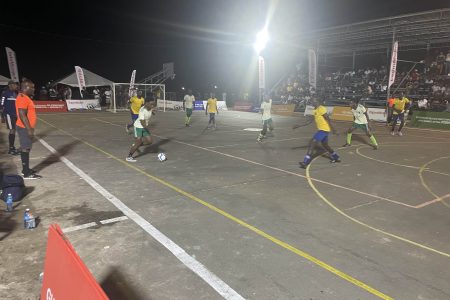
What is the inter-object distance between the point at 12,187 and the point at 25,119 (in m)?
1.91

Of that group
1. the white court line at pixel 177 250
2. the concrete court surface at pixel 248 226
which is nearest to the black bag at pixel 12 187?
the concrete court surface at pixel 248 226

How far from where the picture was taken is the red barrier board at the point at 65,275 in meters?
2.06

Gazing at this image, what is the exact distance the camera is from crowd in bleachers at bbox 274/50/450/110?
25589 mm

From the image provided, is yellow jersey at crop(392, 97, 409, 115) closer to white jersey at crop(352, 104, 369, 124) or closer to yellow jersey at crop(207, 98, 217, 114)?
white jersey at crop(352, 104, 369, 124)

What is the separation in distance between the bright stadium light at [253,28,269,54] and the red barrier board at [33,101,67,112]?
19.5 metres

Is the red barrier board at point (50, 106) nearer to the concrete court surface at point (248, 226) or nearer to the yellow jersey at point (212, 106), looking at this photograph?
the yellow jersey at point (212, 106)

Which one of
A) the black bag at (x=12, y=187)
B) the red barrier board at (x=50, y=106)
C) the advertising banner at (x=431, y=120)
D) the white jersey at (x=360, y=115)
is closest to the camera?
the black bag at (x=12, y=187)

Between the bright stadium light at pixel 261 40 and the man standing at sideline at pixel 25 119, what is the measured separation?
29.0 m

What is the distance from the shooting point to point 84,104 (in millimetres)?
33188

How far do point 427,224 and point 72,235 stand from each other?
573 cm

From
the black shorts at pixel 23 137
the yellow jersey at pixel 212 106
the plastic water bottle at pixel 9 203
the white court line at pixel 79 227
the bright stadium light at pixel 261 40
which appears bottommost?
the white court line at pixel 79 227

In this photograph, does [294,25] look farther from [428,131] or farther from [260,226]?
[260,226]

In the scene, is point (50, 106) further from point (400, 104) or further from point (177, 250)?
point (177, 250)

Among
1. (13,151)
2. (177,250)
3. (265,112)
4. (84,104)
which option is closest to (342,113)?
(265,112)
